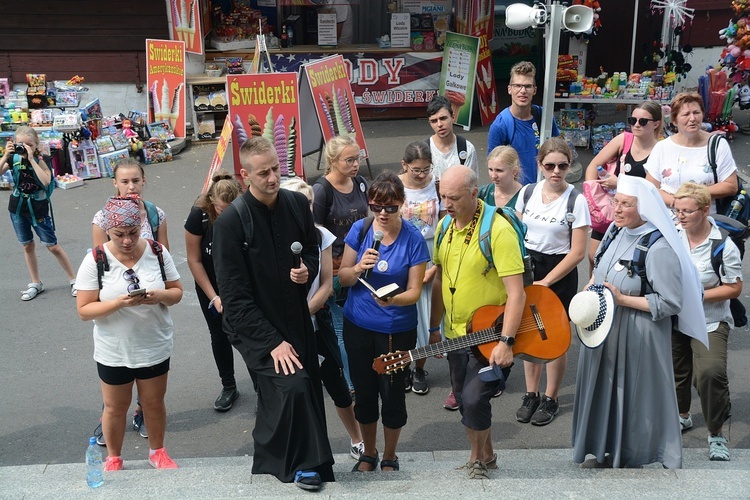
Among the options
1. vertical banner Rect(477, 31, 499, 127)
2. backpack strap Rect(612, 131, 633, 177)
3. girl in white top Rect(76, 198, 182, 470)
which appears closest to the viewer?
girl in white top Rect(76, 198, 182, 470)

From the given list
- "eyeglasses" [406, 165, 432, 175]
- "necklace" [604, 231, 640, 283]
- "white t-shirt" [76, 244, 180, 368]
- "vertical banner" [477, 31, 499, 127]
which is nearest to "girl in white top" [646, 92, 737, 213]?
"necklace" [604, 231, 640, 283]

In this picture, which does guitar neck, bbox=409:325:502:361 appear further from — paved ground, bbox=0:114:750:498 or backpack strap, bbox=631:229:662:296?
backpack strap, bbox=631:229:662:296

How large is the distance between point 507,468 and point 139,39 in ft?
35.7

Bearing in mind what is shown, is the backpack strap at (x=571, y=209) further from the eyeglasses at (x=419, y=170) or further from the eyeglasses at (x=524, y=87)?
the eyeglasses at (x=524, y=87)

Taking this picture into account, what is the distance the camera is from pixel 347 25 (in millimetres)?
14344

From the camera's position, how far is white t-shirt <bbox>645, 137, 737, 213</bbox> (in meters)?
5.70

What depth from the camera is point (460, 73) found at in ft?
44.2

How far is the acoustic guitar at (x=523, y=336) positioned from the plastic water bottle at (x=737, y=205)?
2.06 m

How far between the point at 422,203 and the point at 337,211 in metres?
0.64

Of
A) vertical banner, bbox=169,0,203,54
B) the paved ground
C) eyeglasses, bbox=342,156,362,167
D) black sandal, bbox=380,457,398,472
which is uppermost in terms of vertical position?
vertical banner, bbox=169,0,203,54

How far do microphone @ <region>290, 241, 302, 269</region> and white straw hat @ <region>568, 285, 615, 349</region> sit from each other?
4.67 feet

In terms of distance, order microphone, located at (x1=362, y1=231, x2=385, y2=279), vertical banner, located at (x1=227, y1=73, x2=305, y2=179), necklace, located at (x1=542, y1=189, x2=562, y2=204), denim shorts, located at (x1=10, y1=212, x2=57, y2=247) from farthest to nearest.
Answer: vertical banner, located at (x1=227, y1=73, x2=305, y2=179) → denim shorts, located at (x1=10, y1=212, x2=57, y2=247) → necklace, located at (x1=542, y1=189, x2=562, y2=204) → microphone, located at (x1=362, y1=231, x2=385, y2=279)

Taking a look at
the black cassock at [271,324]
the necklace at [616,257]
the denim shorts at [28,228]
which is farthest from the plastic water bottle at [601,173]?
the denim shorts at [28,228]

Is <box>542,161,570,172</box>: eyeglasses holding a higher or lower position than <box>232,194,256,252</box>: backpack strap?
higher
